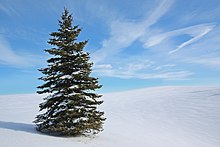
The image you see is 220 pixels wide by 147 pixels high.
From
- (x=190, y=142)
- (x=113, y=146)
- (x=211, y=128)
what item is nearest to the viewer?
(x=113, y=146)

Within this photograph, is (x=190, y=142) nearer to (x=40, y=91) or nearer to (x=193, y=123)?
(x=193, y=123)

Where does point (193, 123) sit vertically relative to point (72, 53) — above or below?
below

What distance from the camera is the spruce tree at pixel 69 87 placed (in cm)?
1008

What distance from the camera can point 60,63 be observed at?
1060 cm

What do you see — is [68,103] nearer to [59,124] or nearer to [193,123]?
[59,124]

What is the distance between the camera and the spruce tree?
33.1 feet

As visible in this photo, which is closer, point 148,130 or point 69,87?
point 69,87

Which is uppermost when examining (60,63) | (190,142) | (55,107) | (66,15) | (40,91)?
(66,15)

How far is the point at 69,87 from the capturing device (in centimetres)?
1035

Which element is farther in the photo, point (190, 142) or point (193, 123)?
point (193, 123)

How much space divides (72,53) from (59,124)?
130 inches

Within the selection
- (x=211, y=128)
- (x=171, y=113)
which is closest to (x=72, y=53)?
(x=211, y=128)

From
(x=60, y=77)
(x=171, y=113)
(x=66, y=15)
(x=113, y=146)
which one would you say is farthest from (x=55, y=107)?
(x=171, y=113)

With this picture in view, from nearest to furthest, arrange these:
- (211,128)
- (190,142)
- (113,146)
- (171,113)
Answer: (113,146)
(190,142)
(211,128)
(171,113)
